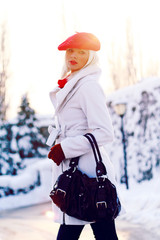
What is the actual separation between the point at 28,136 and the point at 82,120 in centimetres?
1390

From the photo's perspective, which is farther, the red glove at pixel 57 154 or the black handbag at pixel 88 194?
the red glove at pixel 57 154

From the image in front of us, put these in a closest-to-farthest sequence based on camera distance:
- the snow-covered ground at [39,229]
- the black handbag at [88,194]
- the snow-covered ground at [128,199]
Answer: the black handbag at [88,194] < the snow-covered ground at [39,229] < the snow-covered ground at [128,199]

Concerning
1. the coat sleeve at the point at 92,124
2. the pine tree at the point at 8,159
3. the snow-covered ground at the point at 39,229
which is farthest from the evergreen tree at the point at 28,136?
the coat sleeve at the point at 92,124

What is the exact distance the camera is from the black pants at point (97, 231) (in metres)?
2.18

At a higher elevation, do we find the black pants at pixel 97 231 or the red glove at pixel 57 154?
the red glove at pixel 57 154

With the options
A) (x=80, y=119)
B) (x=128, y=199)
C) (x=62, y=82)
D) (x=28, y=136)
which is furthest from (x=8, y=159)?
(x=80, y=119)

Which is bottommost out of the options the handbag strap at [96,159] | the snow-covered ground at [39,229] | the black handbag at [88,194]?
the snow-covered ground at [39,229]

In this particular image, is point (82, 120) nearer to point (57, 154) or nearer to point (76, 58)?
point (57, 154)

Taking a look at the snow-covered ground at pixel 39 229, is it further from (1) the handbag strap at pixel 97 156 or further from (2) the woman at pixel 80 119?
(1) the handbag strap at pixel 97 156

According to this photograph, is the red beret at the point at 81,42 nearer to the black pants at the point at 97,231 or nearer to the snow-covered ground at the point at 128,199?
the black pants at the point at 97,231

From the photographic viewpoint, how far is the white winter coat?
7.20 ft

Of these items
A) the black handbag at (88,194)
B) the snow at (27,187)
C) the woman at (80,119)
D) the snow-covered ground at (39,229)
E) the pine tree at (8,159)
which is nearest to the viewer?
the black handbag at (88,194)

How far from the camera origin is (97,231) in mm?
2201

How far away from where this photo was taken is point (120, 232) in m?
5.62
